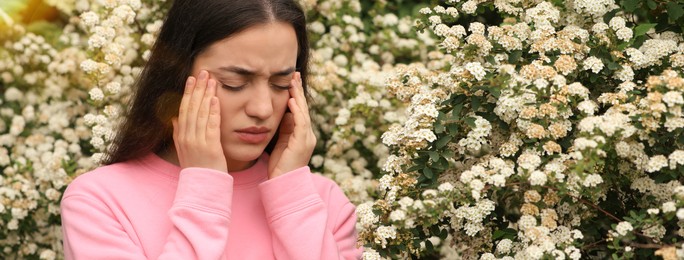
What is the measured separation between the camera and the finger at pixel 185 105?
8.69ft

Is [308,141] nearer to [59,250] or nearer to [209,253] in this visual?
[209,253]

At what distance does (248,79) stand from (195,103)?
17 cm

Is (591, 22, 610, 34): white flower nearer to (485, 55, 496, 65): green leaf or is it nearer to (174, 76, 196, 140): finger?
(485, 55, 496, 65): green leaf

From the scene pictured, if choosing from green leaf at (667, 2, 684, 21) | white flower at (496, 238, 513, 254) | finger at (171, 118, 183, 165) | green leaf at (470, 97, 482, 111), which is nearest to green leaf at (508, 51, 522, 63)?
green leaf at (470, 97, 482, 111)

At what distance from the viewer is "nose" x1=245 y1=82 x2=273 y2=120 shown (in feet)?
8.60

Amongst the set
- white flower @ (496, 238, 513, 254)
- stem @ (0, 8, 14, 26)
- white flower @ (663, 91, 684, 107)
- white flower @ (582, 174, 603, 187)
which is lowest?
stem @ (0, 8, 14, 26)

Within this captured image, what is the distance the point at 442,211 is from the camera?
2385 millimetres

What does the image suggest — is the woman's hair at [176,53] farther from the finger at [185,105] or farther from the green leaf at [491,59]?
the green leaf at [491,59]

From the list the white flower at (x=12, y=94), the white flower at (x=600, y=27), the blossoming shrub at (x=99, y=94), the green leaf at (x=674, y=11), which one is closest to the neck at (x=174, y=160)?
the blossoming shrub at (x=99, y=94)

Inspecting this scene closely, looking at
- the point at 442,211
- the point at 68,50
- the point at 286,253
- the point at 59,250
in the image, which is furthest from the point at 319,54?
the point at 442,211

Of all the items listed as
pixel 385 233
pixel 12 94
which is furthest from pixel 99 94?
pixel 385 233

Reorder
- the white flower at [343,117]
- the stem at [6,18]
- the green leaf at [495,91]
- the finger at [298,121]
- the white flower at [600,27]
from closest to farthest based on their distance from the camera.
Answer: the green leaf at [495,91]
the white flower at [600,27]
the finger at [298,121]
the white flower at [343,117]
the stem at [6,18]

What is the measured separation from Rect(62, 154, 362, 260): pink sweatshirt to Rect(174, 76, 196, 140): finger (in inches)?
5.4

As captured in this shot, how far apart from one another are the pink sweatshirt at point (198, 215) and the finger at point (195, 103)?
4.4 inches
